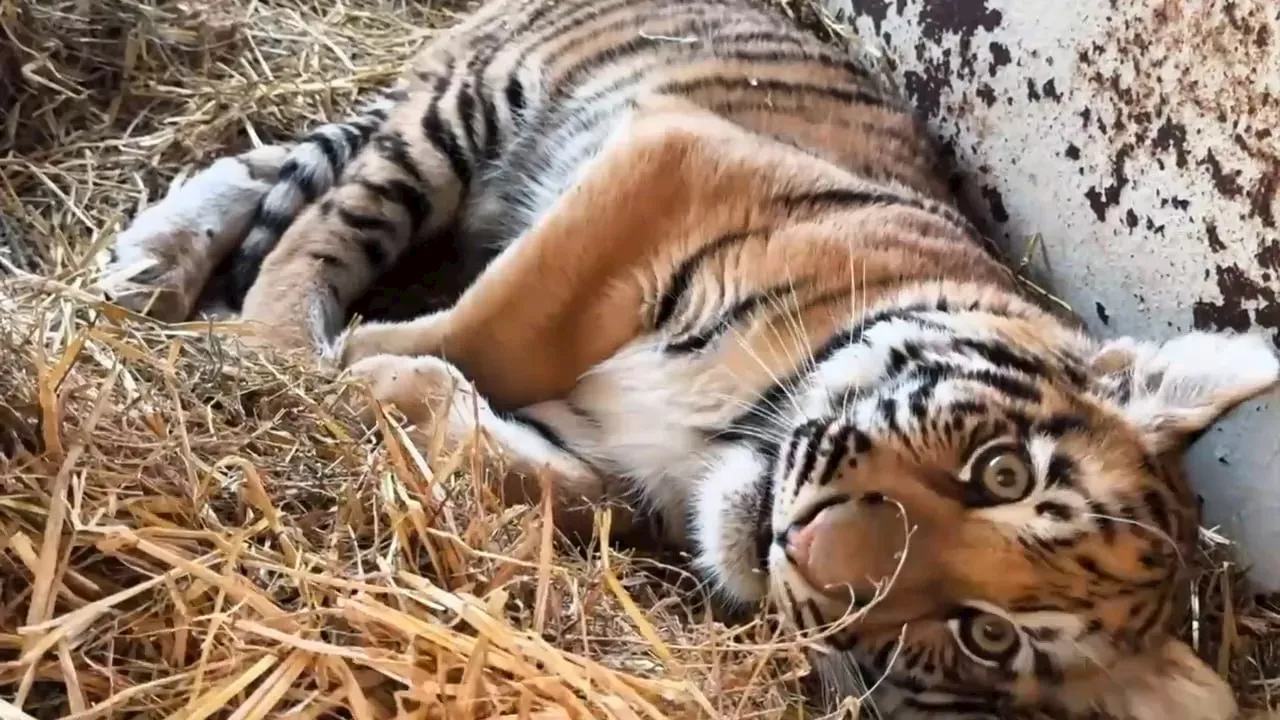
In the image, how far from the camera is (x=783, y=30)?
2.71 metres

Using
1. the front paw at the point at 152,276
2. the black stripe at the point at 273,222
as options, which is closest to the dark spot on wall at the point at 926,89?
the black stripe at the point at 273,222

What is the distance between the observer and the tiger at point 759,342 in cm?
170

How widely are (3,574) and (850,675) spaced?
40.1 inches

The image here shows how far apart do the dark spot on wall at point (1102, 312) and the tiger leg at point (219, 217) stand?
4.74ft

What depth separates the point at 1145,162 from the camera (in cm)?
207

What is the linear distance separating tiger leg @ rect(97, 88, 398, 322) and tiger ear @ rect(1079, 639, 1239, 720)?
1579 mm

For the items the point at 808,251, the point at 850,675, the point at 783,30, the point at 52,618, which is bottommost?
the point at 850,675

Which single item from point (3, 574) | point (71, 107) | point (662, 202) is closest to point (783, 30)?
point (662, 202)

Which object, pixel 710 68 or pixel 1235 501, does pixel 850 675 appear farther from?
pixel 710 68

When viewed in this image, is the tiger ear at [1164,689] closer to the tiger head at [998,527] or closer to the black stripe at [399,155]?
the tiger head at [998,527]

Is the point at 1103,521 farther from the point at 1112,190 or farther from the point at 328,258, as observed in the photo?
the point at 328,258

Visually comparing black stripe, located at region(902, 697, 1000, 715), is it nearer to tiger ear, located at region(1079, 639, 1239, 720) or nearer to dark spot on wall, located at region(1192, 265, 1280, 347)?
tiger ear, located at region(1079, 639, 1239, 720)

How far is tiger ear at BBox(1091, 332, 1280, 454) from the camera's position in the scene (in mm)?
1737

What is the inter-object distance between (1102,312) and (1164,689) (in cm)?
72
